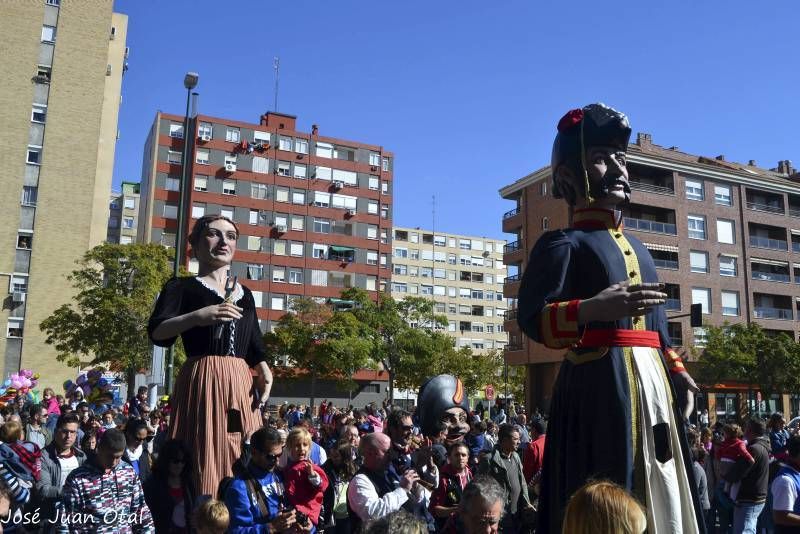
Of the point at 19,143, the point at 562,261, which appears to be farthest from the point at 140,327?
the point at 562,261

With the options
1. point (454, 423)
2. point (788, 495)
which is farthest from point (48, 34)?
point (788, 495)

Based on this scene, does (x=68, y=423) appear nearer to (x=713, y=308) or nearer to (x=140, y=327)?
(x=140, y=327)

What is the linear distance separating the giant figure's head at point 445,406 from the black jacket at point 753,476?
464 cm

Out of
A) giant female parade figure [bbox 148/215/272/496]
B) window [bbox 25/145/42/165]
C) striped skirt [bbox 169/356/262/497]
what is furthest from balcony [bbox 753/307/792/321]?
striped skirt [bbox 169/356/262/497]

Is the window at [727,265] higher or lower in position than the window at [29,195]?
lower

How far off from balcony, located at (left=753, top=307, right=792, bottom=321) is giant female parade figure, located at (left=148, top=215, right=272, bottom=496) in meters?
51.8

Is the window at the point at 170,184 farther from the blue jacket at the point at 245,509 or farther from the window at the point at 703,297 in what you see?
the blue jacket at the point at 245,509

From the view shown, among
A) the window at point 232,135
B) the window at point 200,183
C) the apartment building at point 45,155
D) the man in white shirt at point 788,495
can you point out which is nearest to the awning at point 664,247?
the apartment building at point 45,155

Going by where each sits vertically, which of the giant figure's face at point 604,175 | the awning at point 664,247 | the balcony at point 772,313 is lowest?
the giant figure's face at point 604,175

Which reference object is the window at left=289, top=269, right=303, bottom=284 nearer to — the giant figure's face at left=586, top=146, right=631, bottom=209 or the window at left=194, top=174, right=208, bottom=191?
the window at left=194, top=174, right=208, bottom=191

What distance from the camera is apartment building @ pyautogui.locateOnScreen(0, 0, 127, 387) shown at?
4028 centimetres

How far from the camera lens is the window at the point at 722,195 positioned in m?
51.7

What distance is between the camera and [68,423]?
839 cm

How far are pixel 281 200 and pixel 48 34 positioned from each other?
23607 millimetres
